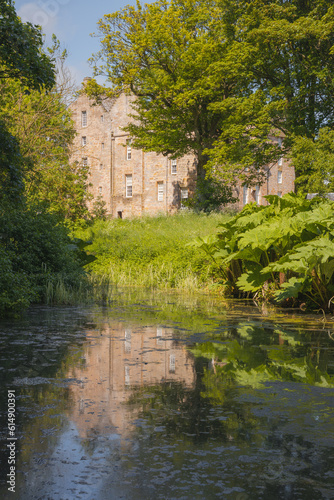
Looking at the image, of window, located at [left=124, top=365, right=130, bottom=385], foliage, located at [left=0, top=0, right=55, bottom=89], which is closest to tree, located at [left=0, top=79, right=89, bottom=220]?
foliage, located at [left=0, top=0, right=55, bottom=89]

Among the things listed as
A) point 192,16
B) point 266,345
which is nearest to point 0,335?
point 266,345

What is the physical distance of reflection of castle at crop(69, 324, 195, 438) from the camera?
3713 mm

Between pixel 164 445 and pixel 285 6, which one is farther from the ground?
pixel 285 6

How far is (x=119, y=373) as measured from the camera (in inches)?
199

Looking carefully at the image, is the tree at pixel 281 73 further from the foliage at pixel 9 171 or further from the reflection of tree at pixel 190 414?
the reflection of tree at pixel 190 414

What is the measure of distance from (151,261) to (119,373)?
50.6ft

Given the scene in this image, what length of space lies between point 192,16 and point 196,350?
3380 cm

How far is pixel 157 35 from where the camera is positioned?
3509cm

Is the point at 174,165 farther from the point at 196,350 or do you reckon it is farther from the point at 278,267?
the point at 196,350

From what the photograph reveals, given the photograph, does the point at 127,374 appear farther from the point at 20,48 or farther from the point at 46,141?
the point at 46,141

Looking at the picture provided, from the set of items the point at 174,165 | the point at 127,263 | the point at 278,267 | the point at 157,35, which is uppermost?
the point at 157,35

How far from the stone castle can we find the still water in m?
40.4

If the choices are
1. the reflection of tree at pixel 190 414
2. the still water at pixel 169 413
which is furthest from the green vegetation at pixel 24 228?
the reflection of tree at pixel 190 414

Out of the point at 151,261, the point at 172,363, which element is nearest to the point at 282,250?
the point at 172,363
